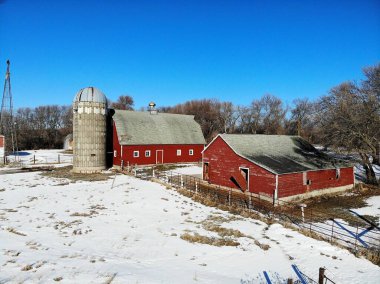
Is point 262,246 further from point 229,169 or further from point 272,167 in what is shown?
point 229,169

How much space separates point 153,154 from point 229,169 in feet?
49.9

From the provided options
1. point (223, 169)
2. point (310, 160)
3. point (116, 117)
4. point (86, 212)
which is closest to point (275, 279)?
point (86, 212)

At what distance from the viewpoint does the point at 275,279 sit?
8914 mm

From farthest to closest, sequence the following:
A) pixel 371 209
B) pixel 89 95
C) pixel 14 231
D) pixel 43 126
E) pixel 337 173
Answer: pixel 43 126 → pixel 89 95 → pixel 337 173 → pixel 371 209 → pixel 14 231

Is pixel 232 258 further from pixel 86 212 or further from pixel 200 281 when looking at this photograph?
pixel 86 212

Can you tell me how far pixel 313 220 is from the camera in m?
16.3

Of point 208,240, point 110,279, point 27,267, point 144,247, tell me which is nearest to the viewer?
point 110,279

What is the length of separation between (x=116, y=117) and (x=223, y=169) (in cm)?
1753

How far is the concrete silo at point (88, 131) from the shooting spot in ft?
102

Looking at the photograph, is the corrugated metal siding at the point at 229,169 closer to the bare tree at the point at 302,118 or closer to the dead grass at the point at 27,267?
the dead grass at the point at 27,267

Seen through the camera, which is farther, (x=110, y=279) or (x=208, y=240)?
(x=208, y=240)

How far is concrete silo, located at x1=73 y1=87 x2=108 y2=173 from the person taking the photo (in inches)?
1226

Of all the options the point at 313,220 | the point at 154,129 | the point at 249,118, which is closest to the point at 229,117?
the point at 249,118

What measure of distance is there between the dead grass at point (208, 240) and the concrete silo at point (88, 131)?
71.5ft
